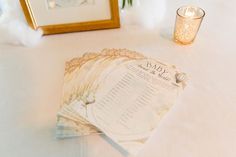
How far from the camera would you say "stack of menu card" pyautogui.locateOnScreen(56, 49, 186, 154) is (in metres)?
0.50

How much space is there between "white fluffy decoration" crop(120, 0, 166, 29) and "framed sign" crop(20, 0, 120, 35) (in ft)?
0.14

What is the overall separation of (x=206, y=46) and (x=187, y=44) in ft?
0.19

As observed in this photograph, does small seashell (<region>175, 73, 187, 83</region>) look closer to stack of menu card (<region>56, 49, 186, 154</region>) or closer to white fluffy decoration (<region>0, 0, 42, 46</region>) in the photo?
stack of menu card (<region>56, 49, 186, 154</region>)

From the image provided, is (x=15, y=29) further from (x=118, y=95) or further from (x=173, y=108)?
(x=173, y=108)

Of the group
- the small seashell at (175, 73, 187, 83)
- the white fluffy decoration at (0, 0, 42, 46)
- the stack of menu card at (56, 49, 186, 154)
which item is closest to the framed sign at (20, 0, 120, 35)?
the white fluffy decoration at (0, 0, 42, 46)

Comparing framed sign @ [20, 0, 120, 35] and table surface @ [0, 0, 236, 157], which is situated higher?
framed sign @ [20, 0, 120, 35]

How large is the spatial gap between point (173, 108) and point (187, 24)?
261mm

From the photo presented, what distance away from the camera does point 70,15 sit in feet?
2.31

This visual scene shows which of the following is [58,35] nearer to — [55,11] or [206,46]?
[55,11]

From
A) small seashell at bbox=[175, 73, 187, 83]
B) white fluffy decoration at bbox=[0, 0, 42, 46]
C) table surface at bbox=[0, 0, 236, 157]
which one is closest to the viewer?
table surface at bbox=[0, 0, 236, 157]

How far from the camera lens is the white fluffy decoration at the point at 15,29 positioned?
2.29 feet

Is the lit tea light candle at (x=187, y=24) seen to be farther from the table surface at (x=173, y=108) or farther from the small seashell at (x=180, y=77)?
the small seashell at (x=180, y=77)

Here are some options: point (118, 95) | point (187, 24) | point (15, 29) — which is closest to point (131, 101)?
point (118, 95)

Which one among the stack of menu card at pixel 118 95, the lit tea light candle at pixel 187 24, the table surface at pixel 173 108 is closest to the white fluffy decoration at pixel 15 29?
the table surface at pixel 173 108
